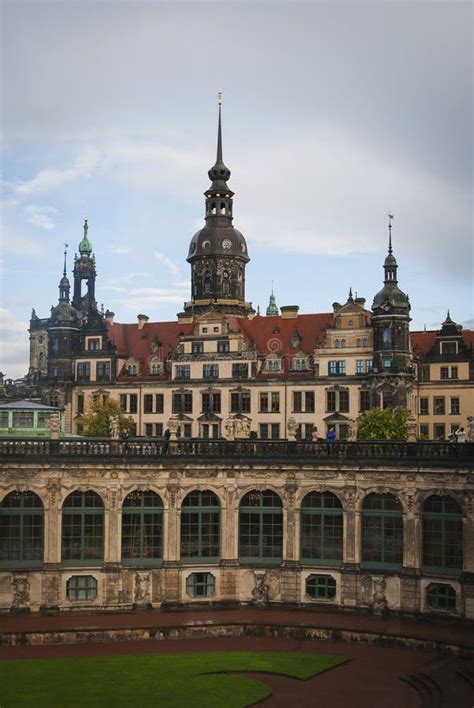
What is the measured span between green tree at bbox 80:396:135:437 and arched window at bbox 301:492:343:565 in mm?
39198

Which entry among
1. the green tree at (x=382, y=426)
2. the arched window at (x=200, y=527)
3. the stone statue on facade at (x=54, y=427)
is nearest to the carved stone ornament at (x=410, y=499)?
the arched window at (x=200, y=527)

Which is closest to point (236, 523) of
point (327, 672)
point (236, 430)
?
point (236, 430)

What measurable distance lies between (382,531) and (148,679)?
14615 millimetres

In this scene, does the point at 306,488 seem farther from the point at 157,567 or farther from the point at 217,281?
the point at 217,281

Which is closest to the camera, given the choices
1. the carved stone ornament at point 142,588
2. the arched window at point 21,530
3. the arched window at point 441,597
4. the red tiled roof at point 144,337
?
the arched window at point 441,597

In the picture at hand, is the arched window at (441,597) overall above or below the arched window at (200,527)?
below

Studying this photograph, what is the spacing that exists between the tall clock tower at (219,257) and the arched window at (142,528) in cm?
5899

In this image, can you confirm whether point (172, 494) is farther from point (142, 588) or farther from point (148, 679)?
point (148, 679)

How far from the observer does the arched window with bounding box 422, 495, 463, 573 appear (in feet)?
134

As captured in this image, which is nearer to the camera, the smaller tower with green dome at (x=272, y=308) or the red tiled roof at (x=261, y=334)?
the red tiled roof at (x=261, y=334)

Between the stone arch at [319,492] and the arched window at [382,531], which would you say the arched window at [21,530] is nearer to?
the stone arch at [319,492]

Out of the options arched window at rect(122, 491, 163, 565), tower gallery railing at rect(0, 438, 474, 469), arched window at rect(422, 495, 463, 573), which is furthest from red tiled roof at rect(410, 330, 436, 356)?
arched window at rect(122, 491, 163, 565)

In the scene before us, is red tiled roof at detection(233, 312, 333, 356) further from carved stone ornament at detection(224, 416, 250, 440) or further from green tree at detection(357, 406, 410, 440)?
carved stone ornament at detection(224, 416, 250, 440)

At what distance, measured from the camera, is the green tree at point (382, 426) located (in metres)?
72.8
